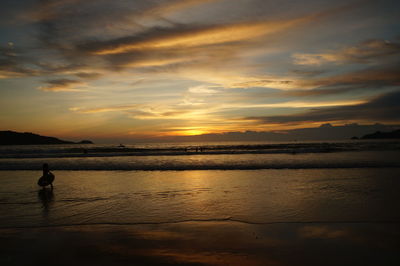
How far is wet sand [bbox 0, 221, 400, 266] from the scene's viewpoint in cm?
473

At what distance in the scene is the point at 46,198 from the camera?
33.8 ft

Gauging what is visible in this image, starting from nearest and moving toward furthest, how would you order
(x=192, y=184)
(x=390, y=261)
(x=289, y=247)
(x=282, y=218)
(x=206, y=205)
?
1. (x=390, y=261)
2. (x=289, y=247)
3. (x=282, y=218)
4. (x=206, y=205)
5. (x=192, y=184)

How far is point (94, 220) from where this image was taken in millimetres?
7281

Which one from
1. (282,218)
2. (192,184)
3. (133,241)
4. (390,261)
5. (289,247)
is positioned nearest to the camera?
(390,261)

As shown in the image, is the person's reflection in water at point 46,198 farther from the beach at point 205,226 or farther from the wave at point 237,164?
the wave at point 237,164

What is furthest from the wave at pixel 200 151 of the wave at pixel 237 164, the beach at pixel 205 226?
the beach at pixel 205 226

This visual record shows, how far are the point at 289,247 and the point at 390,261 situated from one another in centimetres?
165

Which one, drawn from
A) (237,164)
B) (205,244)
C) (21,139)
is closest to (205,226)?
(205,244)

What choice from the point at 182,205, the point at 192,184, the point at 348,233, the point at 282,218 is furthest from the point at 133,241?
the point at 192,184

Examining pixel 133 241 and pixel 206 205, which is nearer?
pixel 133 241

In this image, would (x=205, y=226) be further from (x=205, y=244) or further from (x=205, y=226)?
Result: (x=205, y=244)

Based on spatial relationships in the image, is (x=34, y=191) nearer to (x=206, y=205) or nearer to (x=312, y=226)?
(x=206, y=205)

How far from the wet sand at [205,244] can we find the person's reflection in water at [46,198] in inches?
78.6

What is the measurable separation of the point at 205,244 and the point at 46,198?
7830mm
